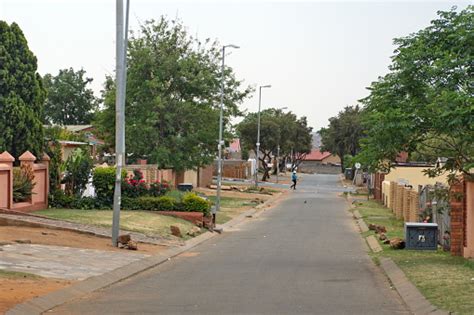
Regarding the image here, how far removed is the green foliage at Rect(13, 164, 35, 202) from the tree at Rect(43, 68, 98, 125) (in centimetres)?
6126

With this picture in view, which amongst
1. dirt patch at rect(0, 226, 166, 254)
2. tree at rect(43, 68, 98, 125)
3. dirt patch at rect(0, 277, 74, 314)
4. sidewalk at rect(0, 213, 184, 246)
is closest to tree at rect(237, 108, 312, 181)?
tree at rect(43, 68, 98, 125)

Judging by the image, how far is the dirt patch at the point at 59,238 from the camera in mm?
20062

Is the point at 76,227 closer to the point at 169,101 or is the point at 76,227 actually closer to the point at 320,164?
the point at 169,101

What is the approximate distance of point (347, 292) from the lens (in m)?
13.6

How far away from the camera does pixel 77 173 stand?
1257 inches

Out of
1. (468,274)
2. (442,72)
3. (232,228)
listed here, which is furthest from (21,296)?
(232,228)

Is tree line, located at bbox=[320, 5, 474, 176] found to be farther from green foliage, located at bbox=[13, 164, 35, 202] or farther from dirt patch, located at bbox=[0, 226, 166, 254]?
green foliage, located at bbox=[13, 164, 35, 202]

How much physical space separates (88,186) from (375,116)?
19.2 metres

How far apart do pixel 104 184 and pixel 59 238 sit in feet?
34.0

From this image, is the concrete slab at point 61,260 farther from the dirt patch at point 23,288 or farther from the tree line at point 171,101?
the tree line at point 171,101

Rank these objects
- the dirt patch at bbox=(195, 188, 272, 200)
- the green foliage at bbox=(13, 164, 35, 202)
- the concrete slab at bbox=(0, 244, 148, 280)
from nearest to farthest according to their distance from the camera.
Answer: the concrete slab at bbox=(0, 244, 148, 280), the green foliage at bbox=(13, 164, 35, 202), the dirt patch at bbox=(195, 188, 272, 200)

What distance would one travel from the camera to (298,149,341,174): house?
Answer: 6009 inches

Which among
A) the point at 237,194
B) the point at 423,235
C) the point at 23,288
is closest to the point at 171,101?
the point at 237,194

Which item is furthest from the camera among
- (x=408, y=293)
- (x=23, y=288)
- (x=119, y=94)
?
(x=119, y=94)
